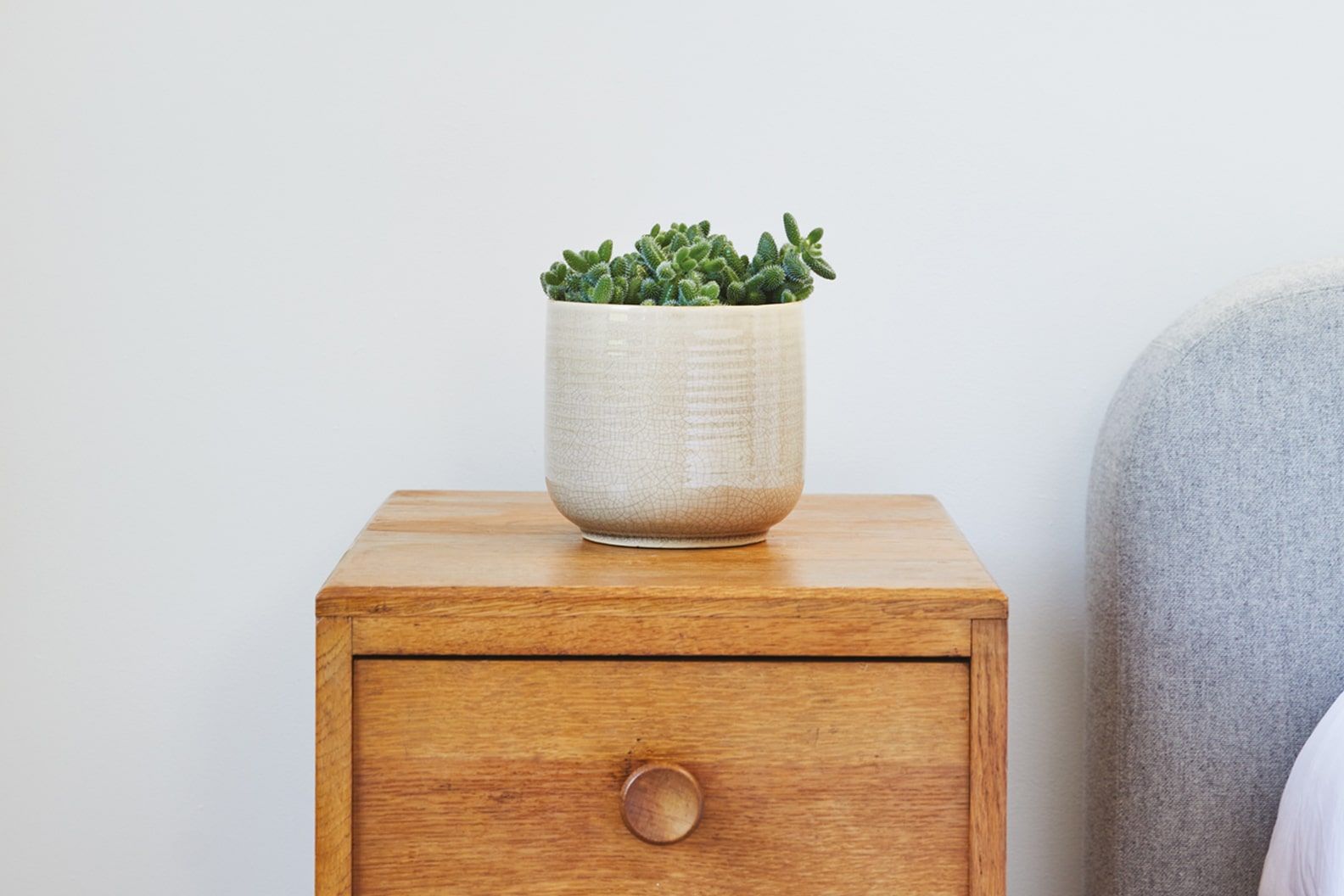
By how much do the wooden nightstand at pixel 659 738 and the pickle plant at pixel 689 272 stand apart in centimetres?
19

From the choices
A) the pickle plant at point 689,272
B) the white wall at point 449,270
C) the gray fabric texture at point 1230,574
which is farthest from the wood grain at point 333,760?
the gray fabric texture at point 1230,574

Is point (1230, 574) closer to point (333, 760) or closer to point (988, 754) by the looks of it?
point (988, 754)

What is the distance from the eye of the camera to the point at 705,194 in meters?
1.12

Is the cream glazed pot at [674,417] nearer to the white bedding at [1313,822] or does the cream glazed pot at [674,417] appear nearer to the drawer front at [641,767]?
the drawer front at [641,767]

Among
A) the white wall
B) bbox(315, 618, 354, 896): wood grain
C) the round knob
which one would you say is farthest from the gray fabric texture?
bbox(315, 618, 354, 896): wood grain

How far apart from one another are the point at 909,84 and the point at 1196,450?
1.23 feet

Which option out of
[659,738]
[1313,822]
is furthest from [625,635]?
[1313,822]

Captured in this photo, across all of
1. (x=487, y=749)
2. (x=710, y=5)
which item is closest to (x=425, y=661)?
(x=487, y=749)

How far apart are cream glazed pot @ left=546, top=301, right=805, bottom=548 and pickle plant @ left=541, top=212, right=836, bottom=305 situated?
2 centimetres

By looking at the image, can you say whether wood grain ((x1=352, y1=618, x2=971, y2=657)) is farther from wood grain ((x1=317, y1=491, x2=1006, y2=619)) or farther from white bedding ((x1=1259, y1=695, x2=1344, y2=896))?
white bedding ((x1=1259, y1=695, x2=1344, y2=896))

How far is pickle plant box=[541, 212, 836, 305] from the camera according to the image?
821 mm

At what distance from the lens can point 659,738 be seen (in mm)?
734

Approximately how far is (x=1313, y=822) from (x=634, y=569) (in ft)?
1.59

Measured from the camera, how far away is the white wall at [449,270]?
3.63 feet
